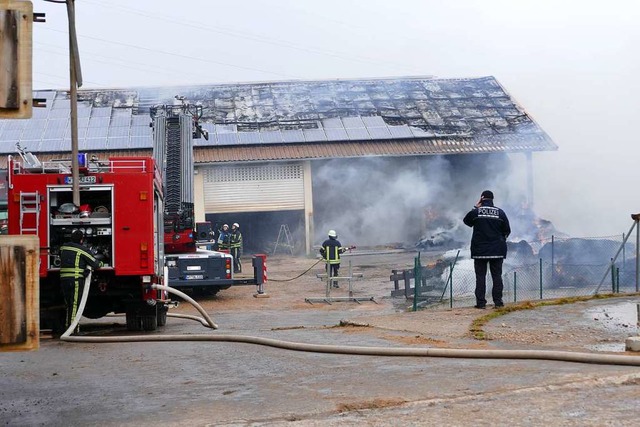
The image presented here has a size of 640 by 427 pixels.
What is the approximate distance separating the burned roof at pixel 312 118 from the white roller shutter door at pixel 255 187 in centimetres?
75

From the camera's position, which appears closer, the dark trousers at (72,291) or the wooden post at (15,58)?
the wooden post at (15,58)

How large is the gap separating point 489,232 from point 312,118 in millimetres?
25597

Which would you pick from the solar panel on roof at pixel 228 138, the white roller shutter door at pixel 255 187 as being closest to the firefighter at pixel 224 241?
the white roller shutter door at pixel 255 187

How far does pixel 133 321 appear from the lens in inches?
516

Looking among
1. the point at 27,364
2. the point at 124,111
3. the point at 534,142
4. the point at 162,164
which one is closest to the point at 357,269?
the point at 162,164

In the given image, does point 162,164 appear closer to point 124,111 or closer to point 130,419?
point 130,419

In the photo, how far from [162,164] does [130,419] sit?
1488 centimetres

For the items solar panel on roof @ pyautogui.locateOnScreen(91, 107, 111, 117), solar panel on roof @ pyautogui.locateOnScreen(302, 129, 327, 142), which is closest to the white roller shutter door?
solar panel on roof @ pyautogui.locateOnScreen(302, 129, 327, 142)

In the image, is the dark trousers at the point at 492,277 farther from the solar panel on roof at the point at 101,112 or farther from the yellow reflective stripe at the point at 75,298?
the solar panel on roof at the point at 101,112

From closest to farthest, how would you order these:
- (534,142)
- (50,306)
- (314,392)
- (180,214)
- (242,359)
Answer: (314,392), (242,359), (50,306), (180,214), (534,142)

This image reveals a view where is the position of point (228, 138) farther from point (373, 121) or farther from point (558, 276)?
point (558, 276)

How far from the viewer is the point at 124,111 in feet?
125

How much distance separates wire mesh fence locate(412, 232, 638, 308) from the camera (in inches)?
665

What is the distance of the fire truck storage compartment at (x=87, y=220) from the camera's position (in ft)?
39.8
